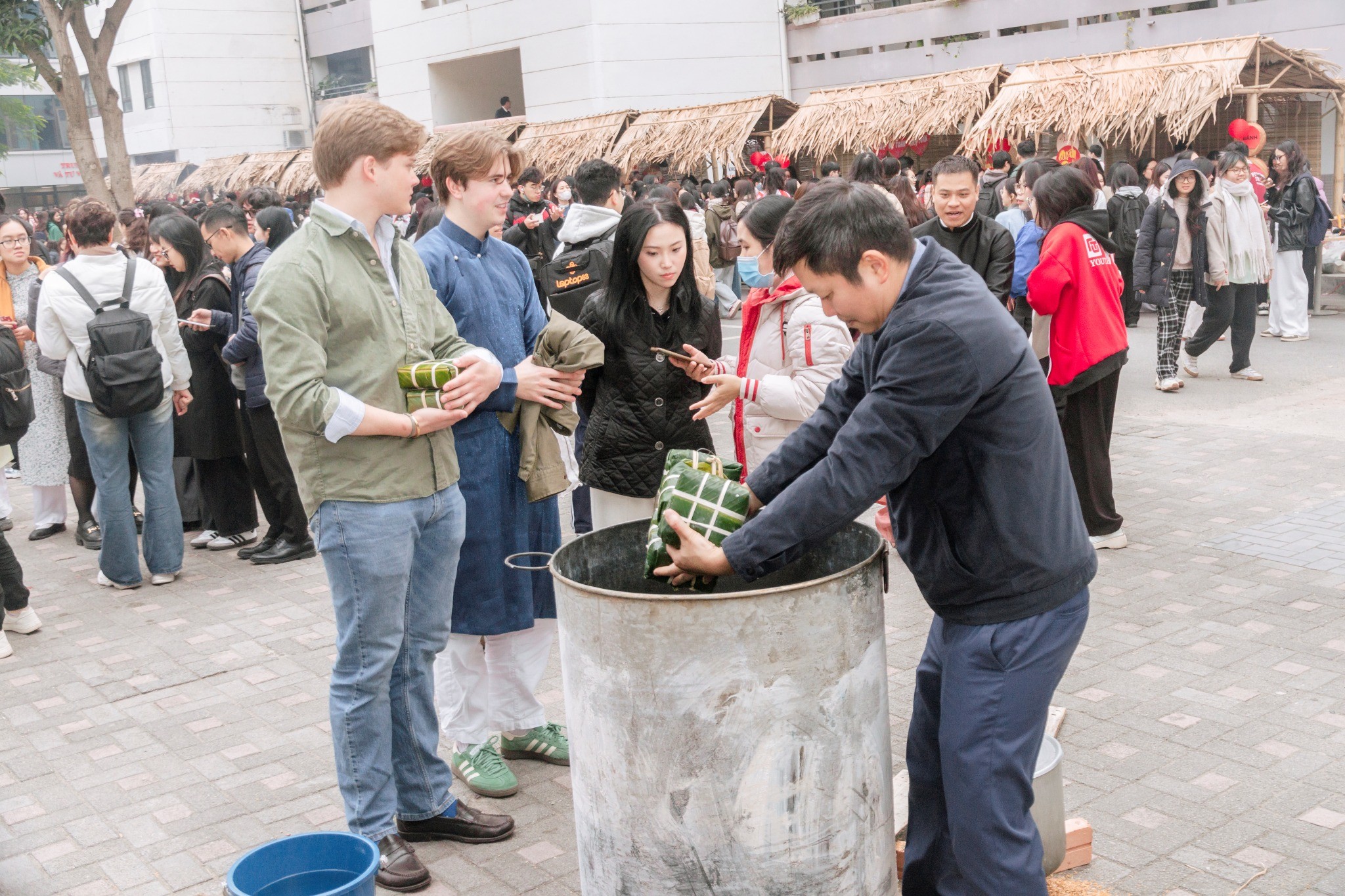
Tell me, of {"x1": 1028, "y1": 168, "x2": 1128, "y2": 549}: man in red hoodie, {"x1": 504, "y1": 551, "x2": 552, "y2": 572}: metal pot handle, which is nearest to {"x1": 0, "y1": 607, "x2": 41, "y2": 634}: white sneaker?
{"x1": 504, "y1": 551, "x2": 552, "y2": 572}: metal pot handle

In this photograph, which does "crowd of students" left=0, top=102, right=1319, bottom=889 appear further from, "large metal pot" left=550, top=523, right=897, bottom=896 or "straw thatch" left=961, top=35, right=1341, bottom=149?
"straw thatch" left=961, top=35, right=1341, bottom=149

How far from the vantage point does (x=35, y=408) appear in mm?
7723

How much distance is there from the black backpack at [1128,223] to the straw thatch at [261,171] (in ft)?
72.2

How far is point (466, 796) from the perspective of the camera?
4211 millimetres

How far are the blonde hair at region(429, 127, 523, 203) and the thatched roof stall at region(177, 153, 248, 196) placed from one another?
29478 millimetres

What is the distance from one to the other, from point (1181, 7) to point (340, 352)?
2280 cm

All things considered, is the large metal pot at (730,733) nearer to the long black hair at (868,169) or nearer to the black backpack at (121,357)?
the black backpack at (121,357)

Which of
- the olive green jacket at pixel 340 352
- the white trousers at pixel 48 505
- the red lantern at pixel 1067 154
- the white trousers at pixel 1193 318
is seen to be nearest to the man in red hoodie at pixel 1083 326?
the olive green jacket at pixel 340 352

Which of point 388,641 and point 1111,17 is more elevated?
point 1111,17

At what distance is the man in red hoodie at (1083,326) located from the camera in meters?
6.20

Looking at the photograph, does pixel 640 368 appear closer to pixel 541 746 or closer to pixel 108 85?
pixel 541 746

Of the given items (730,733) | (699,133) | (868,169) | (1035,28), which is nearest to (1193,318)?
(868,169)

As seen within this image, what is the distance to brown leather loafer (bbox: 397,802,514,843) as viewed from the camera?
3.84 metres

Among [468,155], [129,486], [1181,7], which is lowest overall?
[129,486]
